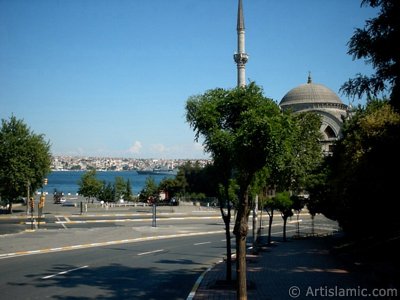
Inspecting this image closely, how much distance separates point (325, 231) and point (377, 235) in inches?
712

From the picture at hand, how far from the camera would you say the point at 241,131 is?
11047 mm

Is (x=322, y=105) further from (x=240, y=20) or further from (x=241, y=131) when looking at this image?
(x=241, y=131)

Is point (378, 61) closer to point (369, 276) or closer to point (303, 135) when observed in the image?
point (369, 276)

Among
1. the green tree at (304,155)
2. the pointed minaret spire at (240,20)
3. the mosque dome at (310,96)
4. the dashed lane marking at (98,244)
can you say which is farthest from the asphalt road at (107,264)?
the mosque dome at (310,96)

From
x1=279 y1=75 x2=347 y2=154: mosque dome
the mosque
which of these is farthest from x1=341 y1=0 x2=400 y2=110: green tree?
x1=279 y1=75 x2=347 y2=154: mosque dome

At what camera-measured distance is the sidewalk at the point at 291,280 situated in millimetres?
12359

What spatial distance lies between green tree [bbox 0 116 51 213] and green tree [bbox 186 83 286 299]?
32.9 metres

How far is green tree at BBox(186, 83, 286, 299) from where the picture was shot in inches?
416

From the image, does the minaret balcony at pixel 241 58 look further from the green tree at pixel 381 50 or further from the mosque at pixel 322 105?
the mosque at pixel 322 105

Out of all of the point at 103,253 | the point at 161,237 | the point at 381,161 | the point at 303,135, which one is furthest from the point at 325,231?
the point at 381,161

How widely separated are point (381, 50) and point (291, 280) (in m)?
7.87

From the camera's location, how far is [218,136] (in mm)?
12711

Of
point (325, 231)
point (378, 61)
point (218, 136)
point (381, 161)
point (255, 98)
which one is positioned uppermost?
point (378, 61)

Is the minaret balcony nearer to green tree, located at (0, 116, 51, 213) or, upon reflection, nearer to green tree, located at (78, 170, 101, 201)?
green tree, located at (0, 116, 51, 213)
